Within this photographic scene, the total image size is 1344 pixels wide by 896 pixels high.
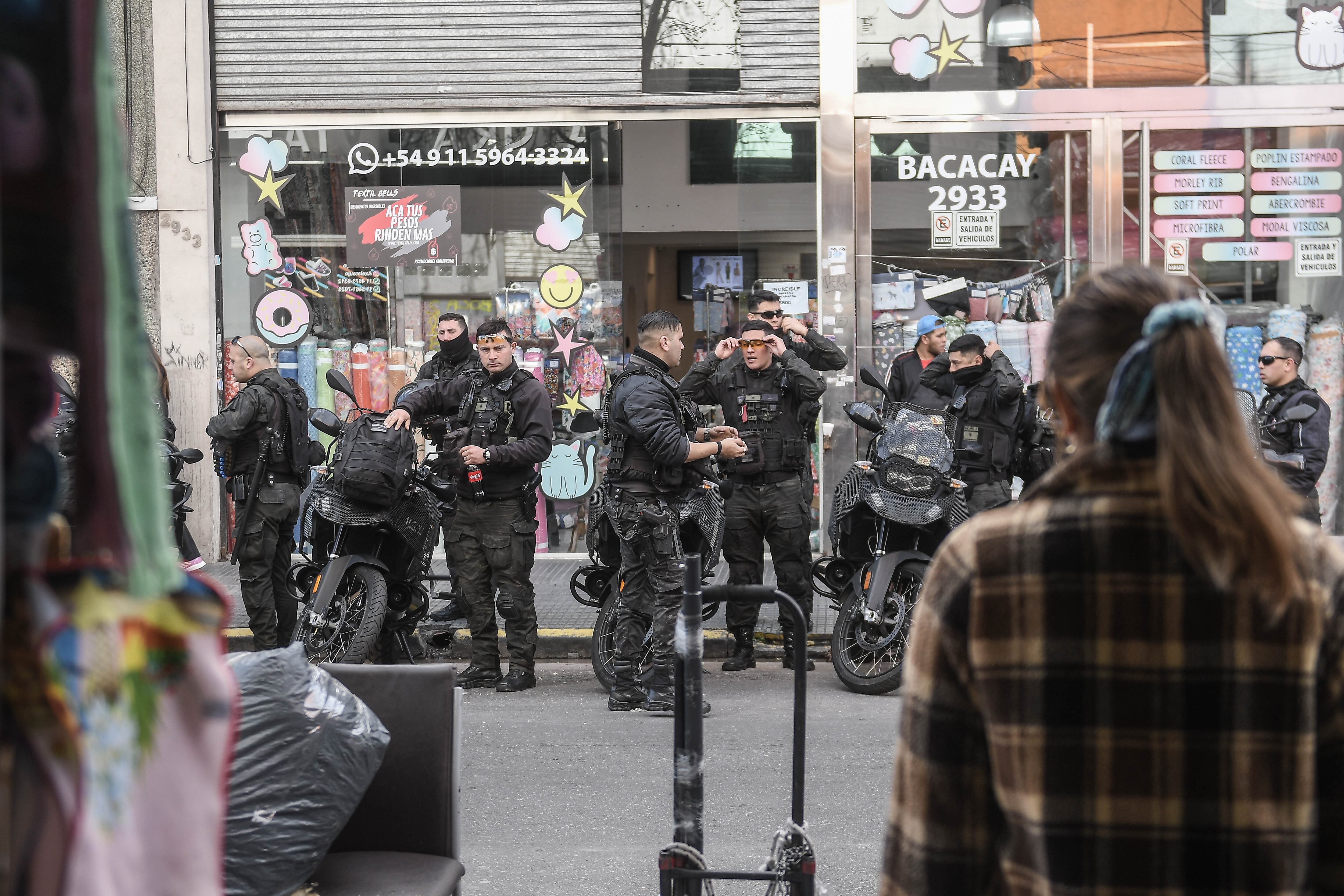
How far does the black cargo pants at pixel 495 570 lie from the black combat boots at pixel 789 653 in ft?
5.10

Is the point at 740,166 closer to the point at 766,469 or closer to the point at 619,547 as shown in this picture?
the point at 766,469

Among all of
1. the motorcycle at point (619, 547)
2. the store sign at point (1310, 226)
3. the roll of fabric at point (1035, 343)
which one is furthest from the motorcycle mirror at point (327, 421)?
the store sign at point (1310, 226)

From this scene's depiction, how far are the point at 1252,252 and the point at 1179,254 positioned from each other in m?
0.61

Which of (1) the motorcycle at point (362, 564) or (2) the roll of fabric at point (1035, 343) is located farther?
(2) the roll of fabric at point (1035, 343)

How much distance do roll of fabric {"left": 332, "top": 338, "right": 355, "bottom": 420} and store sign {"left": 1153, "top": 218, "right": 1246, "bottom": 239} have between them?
7.16 meters

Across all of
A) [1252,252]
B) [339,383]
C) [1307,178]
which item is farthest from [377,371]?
[1307,178]

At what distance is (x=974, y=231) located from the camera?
11.5m

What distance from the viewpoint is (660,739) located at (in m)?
6.75

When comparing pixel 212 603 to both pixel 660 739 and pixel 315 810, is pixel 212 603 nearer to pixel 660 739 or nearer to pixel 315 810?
pixel 315 810

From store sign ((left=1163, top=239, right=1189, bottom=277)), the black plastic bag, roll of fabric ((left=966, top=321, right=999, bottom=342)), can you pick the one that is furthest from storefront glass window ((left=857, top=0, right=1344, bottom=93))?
the black plastic bag

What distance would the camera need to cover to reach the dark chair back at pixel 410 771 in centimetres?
325

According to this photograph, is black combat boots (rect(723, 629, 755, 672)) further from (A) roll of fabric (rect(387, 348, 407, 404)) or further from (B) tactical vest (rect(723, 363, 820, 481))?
(A) roll of fabric (rect(387, 348, 407, 404))

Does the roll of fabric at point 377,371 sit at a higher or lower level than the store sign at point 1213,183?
lower

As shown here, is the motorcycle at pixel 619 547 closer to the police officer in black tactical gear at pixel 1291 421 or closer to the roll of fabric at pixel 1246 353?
the police officer in black tactical gear at pixel 1291 421
